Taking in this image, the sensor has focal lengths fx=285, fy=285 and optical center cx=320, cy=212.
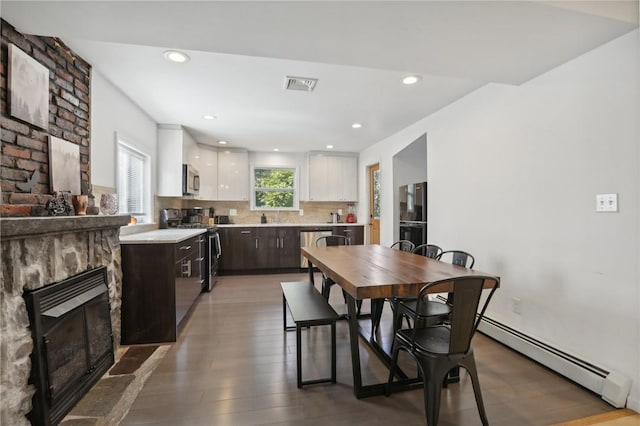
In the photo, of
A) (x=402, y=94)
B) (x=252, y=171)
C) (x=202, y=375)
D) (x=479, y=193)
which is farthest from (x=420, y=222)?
(x=252, y=171)

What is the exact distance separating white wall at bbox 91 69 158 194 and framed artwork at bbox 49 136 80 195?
294 mm

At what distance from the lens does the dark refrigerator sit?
3902 mm

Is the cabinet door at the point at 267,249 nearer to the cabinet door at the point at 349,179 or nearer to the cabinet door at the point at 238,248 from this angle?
the cabinet door at the point at 238,248

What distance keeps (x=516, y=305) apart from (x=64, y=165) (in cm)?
384

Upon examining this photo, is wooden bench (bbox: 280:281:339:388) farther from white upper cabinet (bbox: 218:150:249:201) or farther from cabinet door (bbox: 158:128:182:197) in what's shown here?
white upper cabinet (bbox: 218:150:249:201)

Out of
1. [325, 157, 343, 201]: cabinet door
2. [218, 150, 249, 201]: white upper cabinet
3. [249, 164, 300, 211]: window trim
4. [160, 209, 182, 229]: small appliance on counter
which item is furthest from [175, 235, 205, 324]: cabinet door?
[325, 157, 343, 201]: cabinet door

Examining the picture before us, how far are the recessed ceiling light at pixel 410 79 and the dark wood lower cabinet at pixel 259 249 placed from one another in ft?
11.3

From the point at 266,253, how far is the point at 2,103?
13.5 feet

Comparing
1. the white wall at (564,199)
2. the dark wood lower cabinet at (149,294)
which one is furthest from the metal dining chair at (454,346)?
the dark wood lower cabinet at (149,294)

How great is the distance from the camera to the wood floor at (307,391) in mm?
1653

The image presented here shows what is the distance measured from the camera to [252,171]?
607 centimetres

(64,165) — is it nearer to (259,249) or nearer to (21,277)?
(21,277)

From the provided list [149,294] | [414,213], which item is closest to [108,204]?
[149,294]

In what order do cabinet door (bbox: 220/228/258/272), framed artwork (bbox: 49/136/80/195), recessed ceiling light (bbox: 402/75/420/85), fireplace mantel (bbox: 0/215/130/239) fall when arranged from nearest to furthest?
fireplace mantel (bbox: 0/215/130/239) → framed artwork (bbox: 49/136/80/195) → recessed ceiling light (bbox: 402/75/420/85) → cabinet door (bbox: 220/228/258/272)
